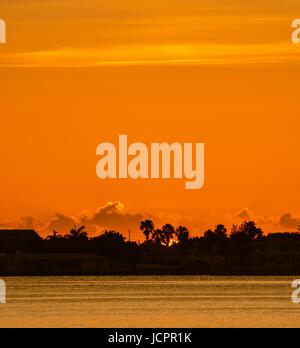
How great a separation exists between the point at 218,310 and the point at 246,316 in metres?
11.0

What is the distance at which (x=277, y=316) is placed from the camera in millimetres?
96312

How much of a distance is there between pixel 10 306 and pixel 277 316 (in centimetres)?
2983
